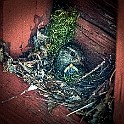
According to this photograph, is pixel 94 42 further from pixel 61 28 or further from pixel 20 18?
pixel 20 18

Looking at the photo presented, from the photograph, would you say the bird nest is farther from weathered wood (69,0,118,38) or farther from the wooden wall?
weathered wood (69,0,118,38)

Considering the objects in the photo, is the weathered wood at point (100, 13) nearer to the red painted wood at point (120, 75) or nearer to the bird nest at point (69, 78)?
the red painted wood at point (120, 75)

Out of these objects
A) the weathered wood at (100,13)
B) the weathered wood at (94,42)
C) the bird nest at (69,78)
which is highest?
the weathered wood at (100,13)

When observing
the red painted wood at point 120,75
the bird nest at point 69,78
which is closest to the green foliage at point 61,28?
the bird nest at point 69,78

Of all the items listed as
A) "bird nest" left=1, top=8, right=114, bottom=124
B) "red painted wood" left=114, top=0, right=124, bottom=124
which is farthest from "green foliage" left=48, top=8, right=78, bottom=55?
"red painted wood" left=114, top=0, right=124, bottom=124

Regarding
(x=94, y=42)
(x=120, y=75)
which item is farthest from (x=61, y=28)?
(x=120, y=75)

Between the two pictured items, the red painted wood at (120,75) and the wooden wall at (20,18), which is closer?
the red painted wood at (120,75)
